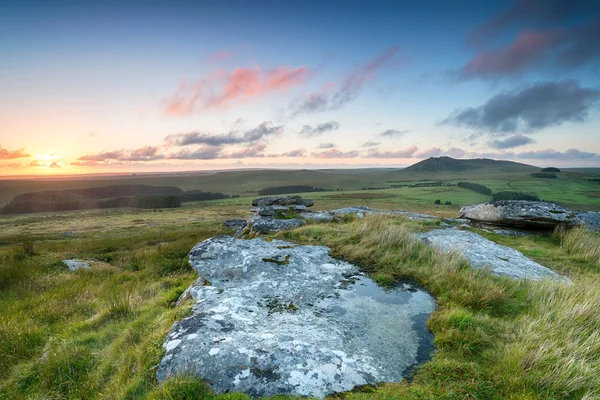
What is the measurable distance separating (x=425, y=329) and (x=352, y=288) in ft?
6.36

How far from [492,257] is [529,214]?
22.2 ft

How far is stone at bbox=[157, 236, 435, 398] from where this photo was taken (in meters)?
3.57

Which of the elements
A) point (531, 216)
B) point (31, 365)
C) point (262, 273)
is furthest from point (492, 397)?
point (531, 216)

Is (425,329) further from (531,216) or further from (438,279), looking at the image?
(531,216)

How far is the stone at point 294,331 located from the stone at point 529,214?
10.5 metres

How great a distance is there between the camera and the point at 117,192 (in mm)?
154500

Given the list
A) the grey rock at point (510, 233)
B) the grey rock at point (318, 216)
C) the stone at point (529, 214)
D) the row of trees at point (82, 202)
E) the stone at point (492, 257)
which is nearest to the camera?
the stone at point (492, 257)

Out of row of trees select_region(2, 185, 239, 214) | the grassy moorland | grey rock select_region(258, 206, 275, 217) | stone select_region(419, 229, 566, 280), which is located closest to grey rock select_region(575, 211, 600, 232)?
the grassy moorland

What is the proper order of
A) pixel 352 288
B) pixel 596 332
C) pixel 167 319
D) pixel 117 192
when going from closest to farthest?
pixel 596 332 → pixel 167 319 → pixel 352 288 → pixel 117 192

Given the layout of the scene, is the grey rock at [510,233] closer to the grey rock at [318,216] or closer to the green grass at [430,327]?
the green grass at [430,327]

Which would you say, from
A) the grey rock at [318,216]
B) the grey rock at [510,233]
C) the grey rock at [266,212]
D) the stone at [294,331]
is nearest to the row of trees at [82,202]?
the grey rock at [266,212]

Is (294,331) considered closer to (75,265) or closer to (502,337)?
(502,337)

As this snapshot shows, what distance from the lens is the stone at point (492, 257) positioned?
7213 millimetres

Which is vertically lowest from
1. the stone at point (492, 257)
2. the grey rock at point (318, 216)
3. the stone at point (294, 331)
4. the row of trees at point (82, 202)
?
the row of trees at point (82, 202)
